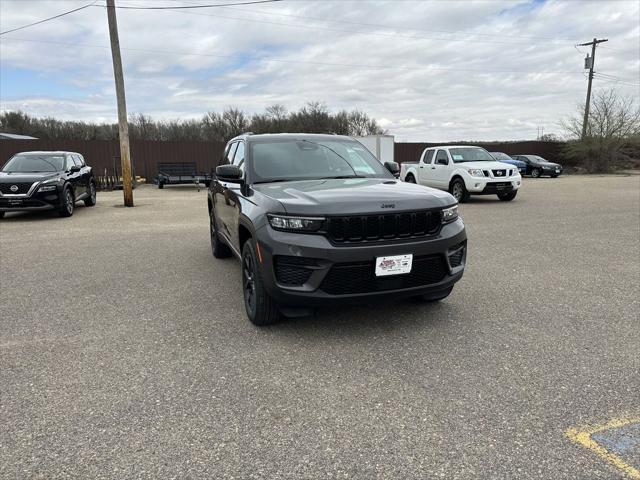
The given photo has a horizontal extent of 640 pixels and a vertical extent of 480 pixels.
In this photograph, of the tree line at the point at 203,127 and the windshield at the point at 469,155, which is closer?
the windshield at the point at 469,155

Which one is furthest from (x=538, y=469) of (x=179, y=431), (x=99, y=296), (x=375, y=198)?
(x=99, y=296)

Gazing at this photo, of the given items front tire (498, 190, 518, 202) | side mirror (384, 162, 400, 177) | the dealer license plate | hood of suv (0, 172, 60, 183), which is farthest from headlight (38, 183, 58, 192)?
front tire (498, 190, 518, 202)

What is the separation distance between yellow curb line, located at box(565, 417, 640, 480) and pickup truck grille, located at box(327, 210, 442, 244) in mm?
1719

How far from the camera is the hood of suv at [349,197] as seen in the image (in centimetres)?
354

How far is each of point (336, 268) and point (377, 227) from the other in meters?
0.46

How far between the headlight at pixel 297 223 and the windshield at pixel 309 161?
1.09 m

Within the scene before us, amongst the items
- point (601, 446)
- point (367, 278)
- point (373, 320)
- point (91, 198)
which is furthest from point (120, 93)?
point (601, 446)

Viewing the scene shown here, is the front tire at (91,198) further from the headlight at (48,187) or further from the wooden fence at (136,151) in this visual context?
the wooden fence at (136,151)

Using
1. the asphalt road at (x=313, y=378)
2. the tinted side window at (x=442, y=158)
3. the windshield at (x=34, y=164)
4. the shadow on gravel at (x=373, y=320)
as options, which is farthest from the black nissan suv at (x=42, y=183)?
the tinted side window at (x=442, y=158)

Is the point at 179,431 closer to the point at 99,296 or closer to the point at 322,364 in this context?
the point at 322,364

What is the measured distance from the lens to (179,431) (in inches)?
102

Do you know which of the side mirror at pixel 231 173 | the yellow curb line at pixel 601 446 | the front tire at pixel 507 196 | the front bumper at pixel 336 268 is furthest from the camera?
the front tire at pixel 507 196

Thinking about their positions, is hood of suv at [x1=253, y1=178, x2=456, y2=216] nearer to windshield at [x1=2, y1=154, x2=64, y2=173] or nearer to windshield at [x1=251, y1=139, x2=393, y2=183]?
windshield at [x1=251, y1=139, x2=393, y2=183]

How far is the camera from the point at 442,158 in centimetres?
1514
